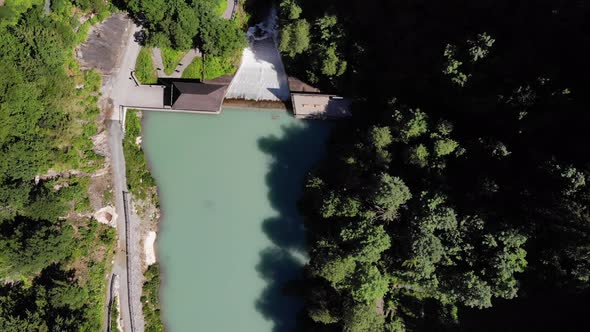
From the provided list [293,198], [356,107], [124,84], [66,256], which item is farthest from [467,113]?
[66,256]

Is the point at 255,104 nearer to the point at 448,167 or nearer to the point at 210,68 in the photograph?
the point at 210,68

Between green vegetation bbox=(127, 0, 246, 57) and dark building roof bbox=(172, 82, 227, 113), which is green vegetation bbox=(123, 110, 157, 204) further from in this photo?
green vegetation bbox=(127, 0, 246, 57)

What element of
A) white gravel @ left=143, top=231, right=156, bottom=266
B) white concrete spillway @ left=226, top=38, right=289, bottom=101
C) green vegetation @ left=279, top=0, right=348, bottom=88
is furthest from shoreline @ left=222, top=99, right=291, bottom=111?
white gravel @ left=143, top=231, right=156, bottom=266

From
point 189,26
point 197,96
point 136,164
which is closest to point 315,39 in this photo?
point 189,26

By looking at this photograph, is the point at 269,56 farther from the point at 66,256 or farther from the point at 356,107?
the point at 66,256

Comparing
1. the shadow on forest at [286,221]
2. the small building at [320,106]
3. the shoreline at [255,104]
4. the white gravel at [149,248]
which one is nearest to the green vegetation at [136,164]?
the white gravel at [149,248]

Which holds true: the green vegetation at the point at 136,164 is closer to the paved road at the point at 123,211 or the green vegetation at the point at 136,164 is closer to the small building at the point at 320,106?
the paved road at the point at 123,211
